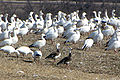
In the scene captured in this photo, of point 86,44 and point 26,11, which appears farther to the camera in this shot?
point 26,11

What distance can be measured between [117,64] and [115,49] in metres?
2.62

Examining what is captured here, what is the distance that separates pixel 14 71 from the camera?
1210cm

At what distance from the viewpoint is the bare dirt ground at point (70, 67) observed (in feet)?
38.0

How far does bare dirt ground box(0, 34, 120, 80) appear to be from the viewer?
11.6 metres

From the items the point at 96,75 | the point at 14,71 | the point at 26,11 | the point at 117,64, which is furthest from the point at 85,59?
the point at 26,11

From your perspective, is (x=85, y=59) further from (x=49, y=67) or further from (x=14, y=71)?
(x=14, y=71)

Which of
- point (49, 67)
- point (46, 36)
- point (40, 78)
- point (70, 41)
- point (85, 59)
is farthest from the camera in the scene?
point (46, 36)

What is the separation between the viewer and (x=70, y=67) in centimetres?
1429

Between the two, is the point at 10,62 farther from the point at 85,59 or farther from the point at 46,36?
the point at 46,36

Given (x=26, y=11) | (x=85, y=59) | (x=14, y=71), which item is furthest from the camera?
(x=26, y=11)

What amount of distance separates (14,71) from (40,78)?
1.48m

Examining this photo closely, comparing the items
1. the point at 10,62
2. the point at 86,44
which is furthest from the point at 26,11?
the point at 10,62

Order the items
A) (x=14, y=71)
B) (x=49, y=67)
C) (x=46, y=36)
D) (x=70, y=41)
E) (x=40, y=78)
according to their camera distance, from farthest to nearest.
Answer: (x=46, y=36) < (x=70, y=41) < (x=49, y=67) < (x=14, y=71) < (x=40, y=78)

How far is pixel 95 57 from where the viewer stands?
16109mm
